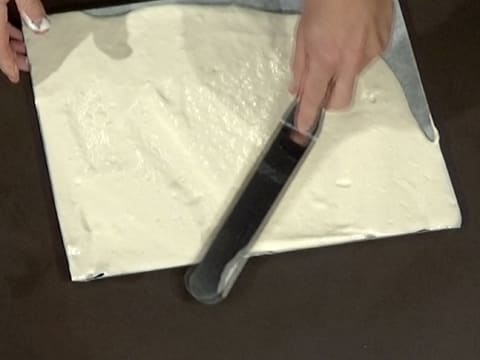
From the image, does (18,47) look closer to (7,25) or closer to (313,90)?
(7,25)

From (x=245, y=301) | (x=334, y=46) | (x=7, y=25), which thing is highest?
(x=334, y=46)

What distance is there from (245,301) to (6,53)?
0.25 metres

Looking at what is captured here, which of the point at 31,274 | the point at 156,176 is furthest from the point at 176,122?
the point at 31,274

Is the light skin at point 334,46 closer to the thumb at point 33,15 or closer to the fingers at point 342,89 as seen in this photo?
the fingers at point 342,89

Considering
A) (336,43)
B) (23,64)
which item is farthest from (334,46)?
(23,64)

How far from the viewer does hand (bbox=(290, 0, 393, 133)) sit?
21.9 inches

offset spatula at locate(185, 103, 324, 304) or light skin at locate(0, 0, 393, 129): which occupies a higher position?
light skin at locate(0, 0, 393, 129)

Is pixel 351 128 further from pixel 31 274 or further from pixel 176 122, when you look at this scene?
pixel 31 274

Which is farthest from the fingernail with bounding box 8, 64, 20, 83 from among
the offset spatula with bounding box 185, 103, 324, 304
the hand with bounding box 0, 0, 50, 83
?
the offset spatula with bounding box 185, 103, 324, 304

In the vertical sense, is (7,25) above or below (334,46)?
below

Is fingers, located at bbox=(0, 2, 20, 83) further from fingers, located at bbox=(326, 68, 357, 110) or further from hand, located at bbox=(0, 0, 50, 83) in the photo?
fingers, located at bbox=(326, 68, 357, 110)

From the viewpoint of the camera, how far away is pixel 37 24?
26.3 inches

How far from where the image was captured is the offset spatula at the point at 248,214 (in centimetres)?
67

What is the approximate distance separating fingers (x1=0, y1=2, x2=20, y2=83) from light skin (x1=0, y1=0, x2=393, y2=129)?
205 mm
